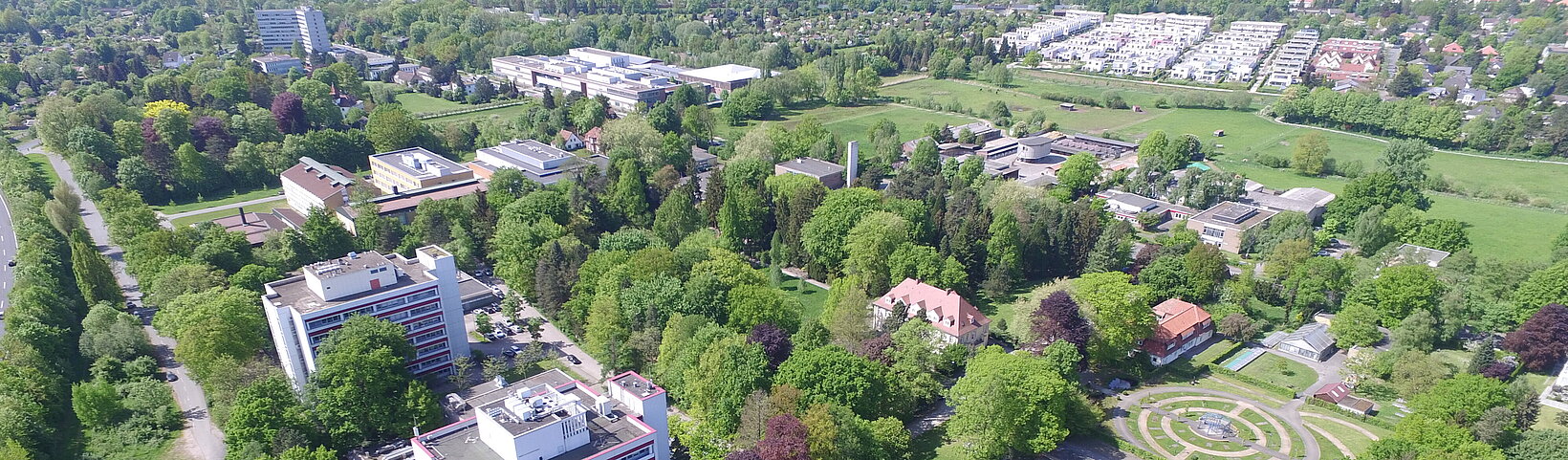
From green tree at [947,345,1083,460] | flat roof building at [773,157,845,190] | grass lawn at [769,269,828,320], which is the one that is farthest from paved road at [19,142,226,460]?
flat roof building at [773,157,845,190]

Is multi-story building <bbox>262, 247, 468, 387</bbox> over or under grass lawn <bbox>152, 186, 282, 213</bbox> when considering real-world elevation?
over

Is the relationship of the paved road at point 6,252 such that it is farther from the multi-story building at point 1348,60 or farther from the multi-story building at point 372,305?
the multi-story building at point 1348,60

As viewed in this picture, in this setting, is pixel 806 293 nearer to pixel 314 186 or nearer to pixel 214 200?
pixel 314 186

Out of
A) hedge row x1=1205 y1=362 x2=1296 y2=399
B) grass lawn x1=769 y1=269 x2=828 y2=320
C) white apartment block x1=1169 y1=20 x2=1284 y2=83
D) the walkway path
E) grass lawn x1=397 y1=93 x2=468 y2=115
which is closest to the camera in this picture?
hedge row x1=1205 y1=362 x2=1296 y2=399

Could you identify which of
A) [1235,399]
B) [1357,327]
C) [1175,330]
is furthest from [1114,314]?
[1357,327]

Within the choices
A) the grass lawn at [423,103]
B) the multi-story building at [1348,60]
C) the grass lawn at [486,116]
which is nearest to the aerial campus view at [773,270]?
the grass lawn at [486,116]

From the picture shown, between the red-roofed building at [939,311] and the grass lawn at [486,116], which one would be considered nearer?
the red-roofed building at [939,311]


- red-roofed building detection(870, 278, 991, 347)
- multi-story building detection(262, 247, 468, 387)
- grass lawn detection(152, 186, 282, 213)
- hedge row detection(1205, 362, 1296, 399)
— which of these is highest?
multi-story building detection(262, 247, 468, 387)

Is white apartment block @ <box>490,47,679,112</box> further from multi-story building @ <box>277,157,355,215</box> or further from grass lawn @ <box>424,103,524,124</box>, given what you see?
multi-story building @ <box>277,157,355,215</box>
